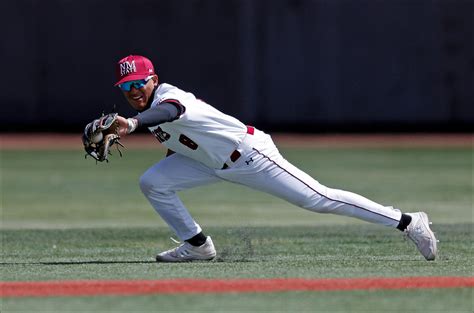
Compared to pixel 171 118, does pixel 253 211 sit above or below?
below

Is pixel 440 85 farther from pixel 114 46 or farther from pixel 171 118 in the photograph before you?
pixel 171 118

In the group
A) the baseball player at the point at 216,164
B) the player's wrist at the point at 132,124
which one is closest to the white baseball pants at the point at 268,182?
the baseball player at the point at 216,164

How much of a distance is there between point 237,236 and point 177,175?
2.42 m

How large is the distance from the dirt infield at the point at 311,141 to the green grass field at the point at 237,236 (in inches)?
174

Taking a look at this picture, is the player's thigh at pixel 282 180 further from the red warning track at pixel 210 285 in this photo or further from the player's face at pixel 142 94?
the red warning track at pixel 210 285

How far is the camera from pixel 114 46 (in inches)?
1243

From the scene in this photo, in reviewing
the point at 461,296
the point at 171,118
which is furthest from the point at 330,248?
the point at 461,296

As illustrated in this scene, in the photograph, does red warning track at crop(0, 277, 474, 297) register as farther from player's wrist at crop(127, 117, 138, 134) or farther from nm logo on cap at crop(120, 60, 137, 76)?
nm logo on cap at crop(120, 60, 137, 76)

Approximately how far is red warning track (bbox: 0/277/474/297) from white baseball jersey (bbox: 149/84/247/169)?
142cm

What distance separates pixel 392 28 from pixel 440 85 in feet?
6.91

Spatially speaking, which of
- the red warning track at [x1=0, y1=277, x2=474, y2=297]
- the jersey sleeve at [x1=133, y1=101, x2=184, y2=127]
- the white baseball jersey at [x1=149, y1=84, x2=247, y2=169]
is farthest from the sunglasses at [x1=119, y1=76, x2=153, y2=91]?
the red warning track at [x1=0, y1=277, x2=474, y2=297]

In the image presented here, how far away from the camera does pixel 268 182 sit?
913cm

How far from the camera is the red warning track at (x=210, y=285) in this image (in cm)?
746

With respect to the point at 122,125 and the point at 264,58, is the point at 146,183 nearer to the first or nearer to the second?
the point at 122,125
